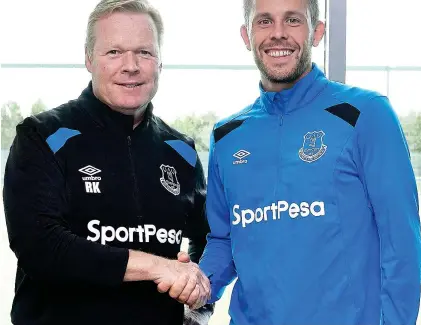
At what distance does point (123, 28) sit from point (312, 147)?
59 centimetres

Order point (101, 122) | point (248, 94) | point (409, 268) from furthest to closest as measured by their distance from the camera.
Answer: point (248, 94) → point (101, 122) → point (409, 268)

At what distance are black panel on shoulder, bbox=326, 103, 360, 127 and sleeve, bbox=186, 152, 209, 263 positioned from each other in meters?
0.51

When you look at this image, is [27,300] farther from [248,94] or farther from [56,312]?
[248,94]

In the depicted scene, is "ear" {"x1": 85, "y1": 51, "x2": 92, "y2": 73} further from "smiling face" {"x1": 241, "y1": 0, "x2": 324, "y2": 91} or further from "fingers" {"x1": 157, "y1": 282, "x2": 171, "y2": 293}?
"fingers" {"x1": 157, "y1": 282, "x2": 171, "y2": 293}

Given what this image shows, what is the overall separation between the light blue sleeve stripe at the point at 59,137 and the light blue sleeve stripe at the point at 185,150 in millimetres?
297

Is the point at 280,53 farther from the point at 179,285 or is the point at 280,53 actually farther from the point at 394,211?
the point at 179,285

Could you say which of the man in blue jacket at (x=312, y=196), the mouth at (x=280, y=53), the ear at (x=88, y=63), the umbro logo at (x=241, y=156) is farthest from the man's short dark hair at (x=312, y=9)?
the ear at (x=88, y=63)

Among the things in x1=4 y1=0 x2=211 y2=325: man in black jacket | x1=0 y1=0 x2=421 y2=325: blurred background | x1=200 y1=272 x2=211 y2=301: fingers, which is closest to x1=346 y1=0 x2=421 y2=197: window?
x1=0 y1=0 x2=421 y2=325: blurred background

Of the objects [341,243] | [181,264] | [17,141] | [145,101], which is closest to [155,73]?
[145,101]

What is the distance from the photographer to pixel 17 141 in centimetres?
147

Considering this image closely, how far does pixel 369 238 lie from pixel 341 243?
0.23ft

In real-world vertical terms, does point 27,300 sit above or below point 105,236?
below

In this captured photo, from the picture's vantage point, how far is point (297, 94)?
144cm

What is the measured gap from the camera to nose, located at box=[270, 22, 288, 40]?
142cm
